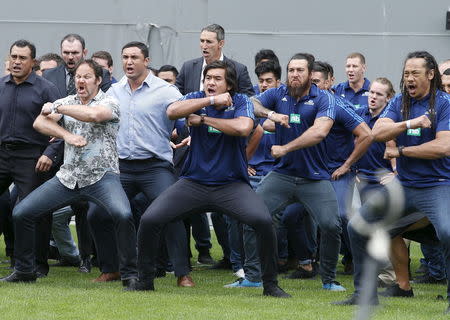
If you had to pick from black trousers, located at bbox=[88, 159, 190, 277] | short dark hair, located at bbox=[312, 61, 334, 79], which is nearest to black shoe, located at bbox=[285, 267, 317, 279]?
black trousers, located at bbox=[88, 159, 190, 277]

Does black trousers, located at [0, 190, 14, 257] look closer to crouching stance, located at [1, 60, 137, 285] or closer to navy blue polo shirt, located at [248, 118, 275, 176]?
crouching stance, located at [1, 60, 137, 285]

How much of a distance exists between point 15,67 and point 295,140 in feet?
10.1

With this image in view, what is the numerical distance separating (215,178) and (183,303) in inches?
49.9

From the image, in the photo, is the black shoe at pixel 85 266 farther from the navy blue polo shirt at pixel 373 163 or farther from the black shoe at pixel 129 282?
the navy blue polo shirt at pixel 373 163

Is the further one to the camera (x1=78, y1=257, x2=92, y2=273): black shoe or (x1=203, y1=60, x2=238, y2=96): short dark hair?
(x1=78, y1=257, x2=92, y2=273): black shoe

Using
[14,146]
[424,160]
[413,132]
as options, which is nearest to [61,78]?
[14,146]

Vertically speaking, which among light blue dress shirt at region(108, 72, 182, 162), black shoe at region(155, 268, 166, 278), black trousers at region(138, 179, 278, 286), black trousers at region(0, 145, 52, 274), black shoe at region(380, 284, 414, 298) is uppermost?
light blue dress shirt at region(108, 72, 182, 162)

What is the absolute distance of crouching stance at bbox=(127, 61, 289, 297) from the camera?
32.1 feet

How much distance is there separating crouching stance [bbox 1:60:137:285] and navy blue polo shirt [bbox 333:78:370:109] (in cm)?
374

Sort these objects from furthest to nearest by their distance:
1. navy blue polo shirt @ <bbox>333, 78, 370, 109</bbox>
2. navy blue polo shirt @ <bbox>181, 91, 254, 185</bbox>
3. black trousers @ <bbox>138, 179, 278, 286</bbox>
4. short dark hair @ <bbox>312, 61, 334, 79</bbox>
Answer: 1. navy blue polo shirt @ <bbox>333, 78, 370, 109</bbox>
2. short dark hair @ <bbox>312, 61, 334, 79</bbox>
3. navy blue polo shirt @ <bbox>181, 91, 254, 185</bbox>
4. black trousers @ <bbox>138, 179, 278, 286</bbox>

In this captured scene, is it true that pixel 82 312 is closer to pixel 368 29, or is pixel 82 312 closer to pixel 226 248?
pixel 226 248

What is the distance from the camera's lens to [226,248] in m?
12.7

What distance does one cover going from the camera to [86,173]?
33.6 ft

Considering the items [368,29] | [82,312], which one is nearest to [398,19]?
[368,29]
